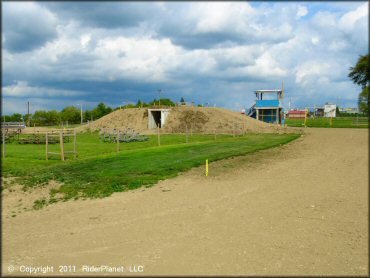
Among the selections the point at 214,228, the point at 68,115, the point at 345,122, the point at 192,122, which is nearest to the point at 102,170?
the point at 214,228

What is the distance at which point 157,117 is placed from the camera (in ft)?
233

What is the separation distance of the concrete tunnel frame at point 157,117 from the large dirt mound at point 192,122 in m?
0.72

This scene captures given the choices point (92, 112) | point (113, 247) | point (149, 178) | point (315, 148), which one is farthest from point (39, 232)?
point (92, 112)

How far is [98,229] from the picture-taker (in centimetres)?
1218

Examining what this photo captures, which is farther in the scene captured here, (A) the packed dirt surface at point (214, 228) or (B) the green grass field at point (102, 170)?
(B) the green grass field at point (102, 170)

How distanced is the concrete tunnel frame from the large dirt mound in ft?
2.37

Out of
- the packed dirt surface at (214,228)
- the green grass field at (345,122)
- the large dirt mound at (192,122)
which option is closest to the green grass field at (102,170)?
the packed dirt surface at (214,228)

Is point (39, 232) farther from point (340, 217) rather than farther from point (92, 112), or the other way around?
point (92, 112)

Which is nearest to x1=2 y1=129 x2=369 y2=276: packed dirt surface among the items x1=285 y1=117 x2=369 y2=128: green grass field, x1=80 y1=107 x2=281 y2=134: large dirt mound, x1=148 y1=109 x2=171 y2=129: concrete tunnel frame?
x1=285 y1=117 x2=369 y2=128: green grass field

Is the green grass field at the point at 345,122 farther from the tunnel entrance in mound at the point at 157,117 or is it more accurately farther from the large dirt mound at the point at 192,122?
the tunnel entrance in mound at the point at 157,117

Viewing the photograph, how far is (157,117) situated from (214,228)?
59.9 metres

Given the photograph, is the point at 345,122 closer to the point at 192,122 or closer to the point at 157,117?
the point at 192,122

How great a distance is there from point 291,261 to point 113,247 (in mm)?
4413

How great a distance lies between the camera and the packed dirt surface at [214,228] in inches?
335
